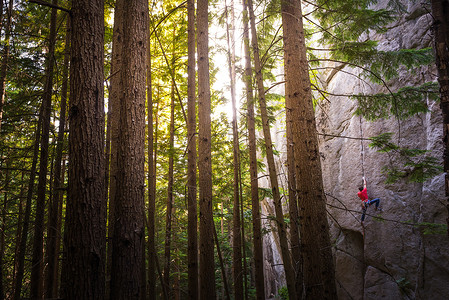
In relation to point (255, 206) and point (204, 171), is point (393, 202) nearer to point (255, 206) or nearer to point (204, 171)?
point (255, 206)

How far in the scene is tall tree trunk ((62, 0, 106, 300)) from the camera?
8.85 ft

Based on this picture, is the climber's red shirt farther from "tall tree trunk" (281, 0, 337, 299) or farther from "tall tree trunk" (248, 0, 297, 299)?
"tall tree trunk" (281, 0, 337, 299)

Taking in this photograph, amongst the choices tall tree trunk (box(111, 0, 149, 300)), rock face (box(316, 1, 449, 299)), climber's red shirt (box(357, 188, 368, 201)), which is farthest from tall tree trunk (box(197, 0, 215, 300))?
climber's red shirt (box(357, 188, 368, 201))

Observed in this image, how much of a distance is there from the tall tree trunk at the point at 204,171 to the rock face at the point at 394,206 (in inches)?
152

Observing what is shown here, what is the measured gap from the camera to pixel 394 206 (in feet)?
31.8

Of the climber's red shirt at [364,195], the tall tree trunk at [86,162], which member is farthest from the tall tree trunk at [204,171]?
the climber's red shirt at [364,195]

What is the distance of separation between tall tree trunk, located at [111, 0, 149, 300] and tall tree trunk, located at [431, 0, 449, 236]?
6.11 metres

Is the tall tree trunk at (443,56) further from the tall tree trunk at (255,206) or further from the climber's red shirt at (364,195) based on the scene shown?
the climber's red shirt at (364,195)

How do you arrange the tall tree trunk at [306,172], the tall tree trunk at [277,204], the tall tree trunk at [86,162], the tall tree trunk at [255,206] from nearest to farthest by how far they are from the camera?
the tall tree trunk at [86,162]
the tall tree trunk at [306,172]
the tall tree trunk at [277,204]
the tall tree trunk at [255,206]

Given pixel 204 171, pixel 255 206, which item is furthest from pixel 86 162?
pixel 255 206

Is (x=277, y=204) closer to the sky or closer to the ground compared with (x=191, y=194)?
closer to the ground

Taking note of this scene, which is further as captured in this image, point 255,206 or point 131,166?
point 255,206

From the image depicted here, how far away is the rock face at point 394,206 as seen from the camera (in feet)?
27.1

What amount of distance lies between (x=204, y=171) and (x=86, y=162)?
3.26m
